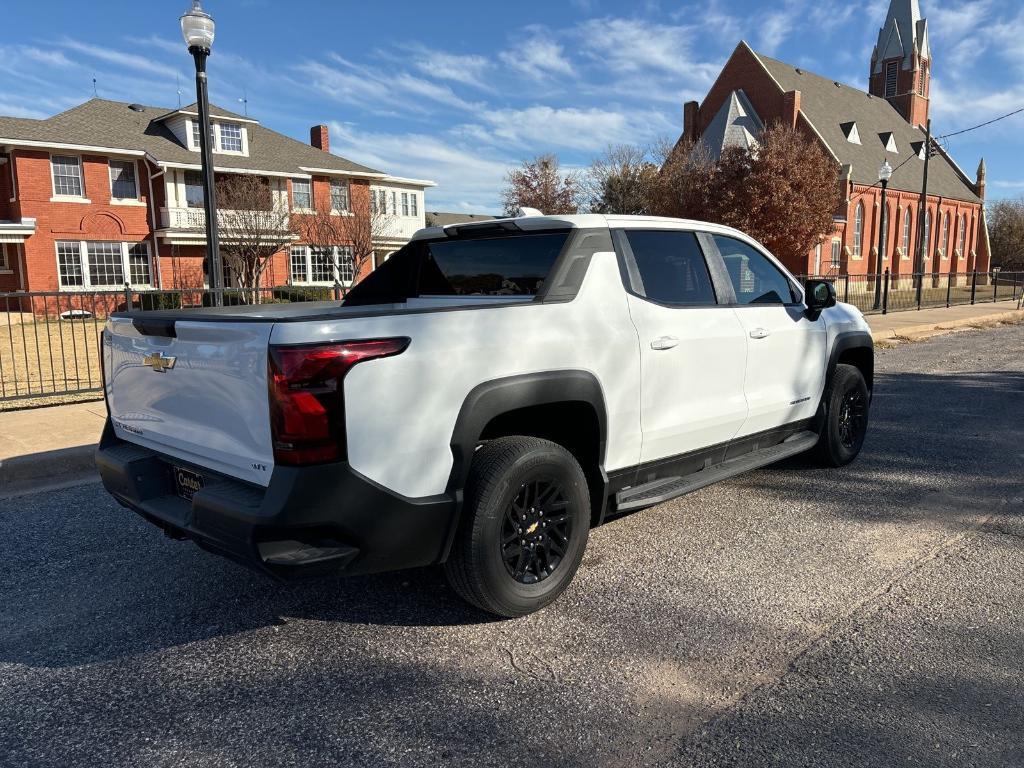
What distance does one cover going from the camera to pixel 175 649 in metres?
3.14

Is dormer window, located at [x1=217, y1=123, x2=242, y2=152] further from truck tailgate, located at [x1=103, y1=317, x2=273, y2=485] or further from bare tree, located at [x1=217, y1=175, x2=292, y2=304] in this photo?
truck tailgate, located at [x1=103, y1=317, x2=273, y2=485]

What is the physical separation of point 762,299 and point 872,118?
55288 millimetres

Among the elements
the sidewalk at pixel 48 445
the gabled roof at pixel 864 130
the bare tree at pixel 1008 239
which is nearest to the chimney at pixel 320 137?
the gabled roof at pixel 864 130

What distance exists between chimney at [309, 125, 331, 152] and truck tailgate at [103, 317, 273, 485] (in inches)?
1597

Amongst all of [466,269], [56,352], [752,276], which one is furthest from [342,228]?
[752,276]

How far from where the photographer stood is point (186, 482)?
3293 millimetres

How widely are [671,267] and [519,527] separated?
1847 millimetres

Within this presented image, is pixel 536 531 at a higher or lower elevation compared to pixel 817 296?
lower

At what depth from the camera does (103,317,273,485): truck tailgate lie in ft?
9.07

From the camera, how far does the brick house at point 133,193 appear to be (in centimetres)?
2834

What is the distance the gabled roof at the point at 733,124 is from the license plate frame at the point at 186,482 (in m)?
42.0

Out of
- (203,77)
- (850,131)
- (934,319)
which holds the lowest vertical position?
(934,319)

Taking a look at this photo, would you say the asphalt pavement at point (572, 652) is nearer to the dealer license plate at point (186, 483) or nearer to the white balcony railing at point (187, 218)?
the dealer license plate at point (186, 483)

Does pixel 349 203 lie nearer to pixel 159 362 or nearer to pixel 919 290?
pixel 919 290
